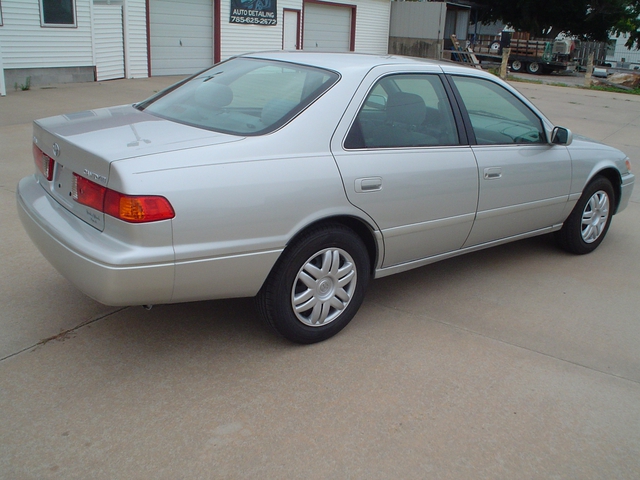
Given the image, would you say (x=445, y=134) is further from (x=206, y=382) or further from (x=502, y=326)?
(x=206, y=382)

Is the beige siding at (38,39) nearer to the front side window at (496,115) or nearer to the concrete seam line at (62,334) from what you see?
the concrete seam line at (62,334)

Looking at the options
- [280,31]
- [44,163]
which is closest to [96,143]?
[44,163]

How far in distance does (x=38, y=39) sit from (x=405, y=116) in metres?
12.1

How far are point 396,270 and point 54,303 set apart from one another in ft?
6.95

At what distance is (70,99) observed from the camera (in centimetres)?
1215

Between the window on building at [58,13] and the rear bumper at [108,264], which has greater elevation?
the window on building at [58,13]

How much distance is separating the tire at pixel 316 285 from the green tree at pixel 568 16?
38.9 m

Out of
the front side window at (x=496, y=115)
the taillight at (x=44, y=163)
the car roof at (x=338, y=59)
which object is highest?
the car roof at (x=338, y=59)

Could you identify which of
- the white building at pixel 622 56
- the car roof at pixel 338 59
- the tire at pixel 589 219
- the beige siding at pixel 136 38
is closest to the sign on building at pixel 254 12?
the beige siding at pixel 136 38

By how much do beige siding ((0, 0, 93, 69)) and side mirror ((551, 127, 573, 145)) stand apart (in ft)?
38.6

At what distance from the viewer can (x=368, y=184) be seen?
11.5ft

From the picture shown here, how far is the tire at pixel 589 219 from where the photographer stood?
5.19m

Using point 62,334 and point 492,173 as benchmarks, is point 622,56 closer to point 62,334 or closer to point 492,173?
point 492,173

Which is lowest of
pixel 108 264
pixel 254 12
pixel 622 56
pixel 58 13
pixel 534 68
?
pixel 108 264
